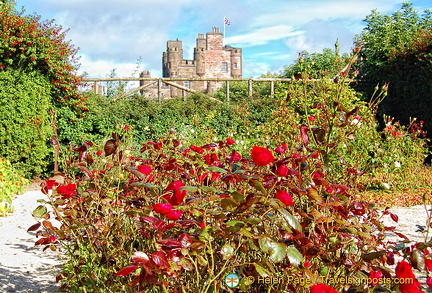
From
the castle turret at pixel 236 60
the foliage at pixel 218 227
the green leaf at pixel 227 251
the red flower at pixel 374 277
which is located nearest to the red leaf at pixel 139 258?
the foliage at pixel 218 227

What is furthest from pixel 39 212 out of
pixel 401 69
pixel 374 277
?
pixel 401 69

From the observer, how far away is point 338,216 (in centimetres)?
207

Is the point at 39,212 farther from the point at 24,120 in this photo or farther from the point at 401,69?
the point at 401,69

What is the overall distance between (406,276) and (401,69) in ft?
37.1

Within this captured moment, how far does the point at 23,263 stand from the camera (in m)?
4.13

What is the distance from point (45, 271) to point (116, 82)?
9.06 m

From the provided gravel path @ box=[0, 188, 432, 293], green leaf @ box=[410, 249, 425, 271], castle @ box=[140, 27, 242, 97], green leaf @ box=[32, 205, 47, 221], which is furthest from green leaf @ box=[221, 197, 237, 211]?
castle @ box=[140, 27, 242, 97]

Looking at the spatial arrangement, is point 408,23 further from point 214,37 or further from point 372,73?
point 214,37

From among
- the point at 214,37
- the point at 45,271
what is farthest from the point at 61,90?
the point at 214,37

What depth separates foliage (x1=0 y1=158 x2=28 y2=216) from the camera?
20.6 ft

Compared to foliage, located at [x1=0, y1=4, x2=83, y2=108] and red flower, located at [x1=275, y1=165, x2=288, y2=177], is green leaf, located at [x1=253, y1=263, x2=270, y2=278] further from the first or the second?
foliage, located at [x1=0, y1=4, x2=83, y2=108]

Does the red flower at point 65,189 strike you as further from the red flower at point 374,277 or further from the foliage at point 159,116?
the foliage at point 159,116

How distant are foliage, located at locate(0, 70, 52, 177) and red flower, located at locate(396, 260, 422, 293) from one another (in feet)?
28.2

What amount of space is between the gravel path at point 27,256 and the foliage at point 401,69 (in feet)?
18.5
